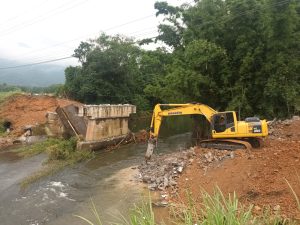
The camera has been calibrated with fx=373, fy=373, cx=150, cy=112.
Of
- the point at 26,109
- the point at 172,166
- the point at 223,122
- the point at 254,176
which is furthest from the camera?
the point at 26,109

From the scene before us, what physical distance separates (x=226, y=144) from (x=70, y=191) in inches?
289

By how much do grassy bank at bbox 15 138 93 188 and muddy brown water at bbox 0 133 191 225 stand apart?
43 cm

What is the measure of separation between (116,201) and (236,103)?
14.4m

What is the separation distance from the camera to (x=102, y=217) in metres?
11.9

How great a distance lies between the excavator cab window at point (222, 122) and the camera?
1725 centimetres

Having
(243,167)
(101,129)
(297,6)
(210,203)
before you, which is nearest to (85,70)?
(101,129)

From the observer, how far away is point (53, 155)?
21.1m

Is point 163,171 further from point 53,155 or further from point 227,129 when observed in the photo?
point 53,155

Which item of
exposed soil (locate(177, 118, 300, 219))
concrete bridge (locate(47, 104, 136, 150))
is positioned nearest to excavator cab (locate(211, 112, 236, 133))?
exposed soil (locate(177, 118, 300, 219))

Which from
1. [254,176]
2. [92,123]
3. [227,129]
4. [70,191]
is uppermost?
[92,123]

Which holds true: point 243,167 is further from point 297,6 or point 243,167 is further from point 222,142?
point 297,6

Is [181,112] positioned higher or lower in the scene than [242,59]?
lower

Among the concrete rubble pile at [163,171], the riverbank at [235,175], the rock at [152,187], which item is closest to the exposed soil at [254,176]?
the riverbank at [235,175]

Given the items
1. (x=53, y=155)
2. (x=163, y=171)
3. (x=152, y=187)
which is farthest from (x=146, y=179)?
(x=53, y=155)
